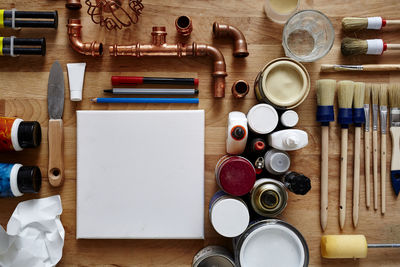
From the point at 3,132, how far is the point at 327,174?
2.49 feet

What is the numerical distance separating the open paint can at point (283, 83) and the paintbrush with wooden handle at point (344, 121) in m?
0.10

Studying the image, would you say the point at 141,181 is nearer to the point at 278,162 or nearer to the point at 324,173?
the point at 278,162

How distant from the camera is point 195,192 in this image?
821 mm

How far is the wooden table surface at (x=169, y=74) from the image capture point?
833 mm

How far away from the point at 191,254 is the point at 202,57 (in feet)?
1.59

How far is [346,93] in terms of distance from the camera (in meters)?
0.80

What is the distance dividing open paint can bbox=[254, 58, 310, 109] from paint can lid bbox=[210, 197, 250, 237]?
238mm

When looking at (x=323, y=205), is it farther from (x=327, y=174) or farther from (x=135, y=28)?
(x=135, y=28)

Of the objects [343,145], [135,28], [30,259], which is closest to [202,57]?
[135,28]

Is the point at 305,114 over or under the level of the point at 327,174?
over

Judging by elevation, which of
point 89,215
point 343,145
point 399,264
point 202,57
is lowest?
point 399,264

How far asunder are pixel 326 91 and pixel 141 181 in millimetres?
485

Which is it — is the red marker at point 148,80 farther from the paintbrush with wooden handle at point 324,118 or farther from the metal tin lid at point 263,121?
the paintbrush with wooden handle at point 324,118

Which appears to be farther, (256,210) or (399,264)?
(399,264)
